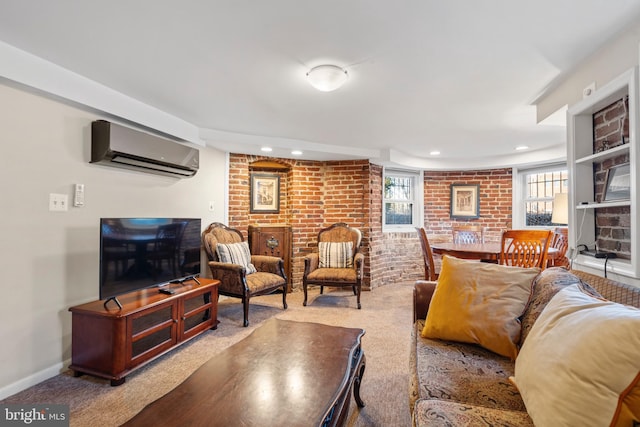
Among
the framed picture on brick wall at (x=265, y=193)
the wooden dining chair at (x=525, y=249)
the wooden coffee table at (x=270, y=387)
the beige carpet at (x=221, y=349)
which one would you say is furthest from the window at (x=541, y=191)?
the wooden coffee table at (x=270, y=387)

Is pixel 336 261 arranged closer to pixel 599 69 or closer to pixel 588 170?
pixel 588 170

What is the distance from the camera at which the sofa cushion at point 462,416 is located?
103cm

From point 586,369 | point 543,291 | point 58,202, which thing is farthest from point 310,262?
point 586,369

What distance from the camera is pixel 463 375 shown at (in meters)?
1.37

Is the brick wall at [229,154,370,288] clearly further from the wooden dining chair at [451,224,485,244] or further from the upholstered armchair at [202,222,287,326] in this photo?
the wooden dining chair at [451,224,485,244]

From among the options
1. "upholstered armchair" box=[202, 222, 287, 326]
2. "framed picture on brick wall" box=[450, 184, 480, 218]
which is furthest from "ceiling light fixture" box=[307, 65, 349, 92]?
"framed picture on brick wall" box=[450, 184, 480, 218]

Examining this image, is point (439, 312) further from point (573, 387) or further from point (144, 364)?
point (144, 364)

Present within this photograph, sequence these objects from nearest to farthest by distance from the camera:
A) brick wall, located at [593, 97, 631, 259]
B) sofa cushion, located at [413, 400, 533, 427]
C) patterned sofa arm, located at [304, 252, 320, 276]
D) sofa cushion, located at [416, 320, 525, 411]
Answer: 1. sofa cushion, located at [413, 400, 533, 427]
2. sofa cushion, located at [416, 320, 525, 411]
3. brick wall, located at [593, 97, 631, 259]
4. patterned sofa arm, located at [304, 252, 320, 276]

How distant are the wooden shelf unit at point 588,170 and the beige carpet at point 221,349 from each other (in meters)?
1.42

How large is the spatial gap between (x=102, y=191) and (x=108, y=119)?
0.63 meters

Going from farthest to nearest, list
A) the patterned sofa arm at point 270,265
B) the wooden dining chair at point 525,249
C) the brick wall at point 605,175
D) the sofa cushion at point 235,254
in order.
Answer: the patterned sofa arm at point 270,265, the sofa cushion at point 235,254, the wooden dining chair at point 525,249, the brick wall at point 605,175

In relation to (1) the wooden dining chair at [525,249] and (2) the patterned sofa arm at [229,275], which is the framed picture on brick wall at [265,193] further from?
(1) the wooden dining chair at [525,249]

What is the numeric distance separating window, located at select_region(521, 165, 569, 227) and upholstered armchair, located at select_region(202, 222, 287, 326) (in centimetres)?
431

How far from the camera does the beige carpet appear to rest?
1764mm
